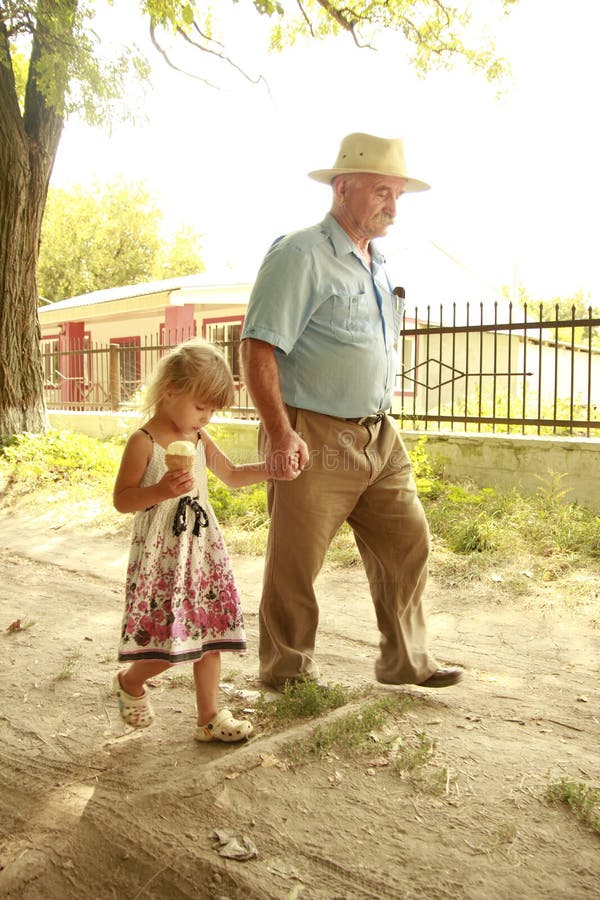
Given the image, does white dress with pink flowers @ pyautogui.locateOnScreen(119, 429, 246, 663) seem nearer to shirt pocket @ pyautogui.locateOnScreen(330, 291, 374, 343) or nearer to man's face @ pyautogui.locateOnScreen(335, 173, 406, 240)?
shirt pocket @ pyautogui.locateOnScreen(330, 291, 374, 343)

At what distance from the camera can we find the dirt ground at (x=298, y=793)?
6.87 ft

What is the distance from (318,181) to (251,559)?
354cm

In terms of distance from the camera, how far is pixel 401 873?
210 centimetres

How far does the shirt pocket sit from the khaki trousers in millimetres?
347

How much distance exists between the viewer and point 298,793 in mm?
2479

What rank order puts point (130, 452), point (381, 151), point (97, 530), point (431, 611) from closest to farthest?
point (130, 452) < point (381, 151) < point (431, 611) < point (97, 530)

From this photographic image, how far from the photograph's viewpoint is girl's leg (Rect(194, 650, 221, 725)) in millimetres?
2908

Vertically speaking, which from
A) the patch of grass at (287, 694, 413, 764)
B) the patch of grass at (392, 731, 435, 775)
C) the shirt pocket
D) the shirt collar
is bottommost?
the patch of grass at (392, 731, 435, 775)

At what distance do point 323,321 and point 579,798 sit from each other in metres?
1.89

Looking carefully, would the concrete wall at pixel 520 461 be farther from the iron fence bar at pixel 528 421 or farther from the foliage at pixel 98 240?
the foliage at pixel 98 240

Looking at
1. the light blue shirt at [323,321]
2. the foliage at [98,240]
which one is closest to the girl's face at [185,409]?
the light blue shirt at [323,321]

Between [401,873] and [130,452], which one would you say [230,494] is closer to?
[130,452]

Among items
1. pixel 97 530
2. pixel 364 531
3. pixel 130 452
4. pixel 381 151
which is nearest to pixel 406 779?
pixel 364 531

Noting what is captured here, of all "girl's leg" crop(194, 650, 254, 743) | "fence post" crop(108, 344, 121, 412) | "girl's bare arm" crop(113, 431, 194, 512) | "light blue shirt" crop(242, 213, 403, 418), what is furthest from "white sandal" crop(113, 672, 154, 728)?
"fence post" crop(108, 344, 121, 412)
